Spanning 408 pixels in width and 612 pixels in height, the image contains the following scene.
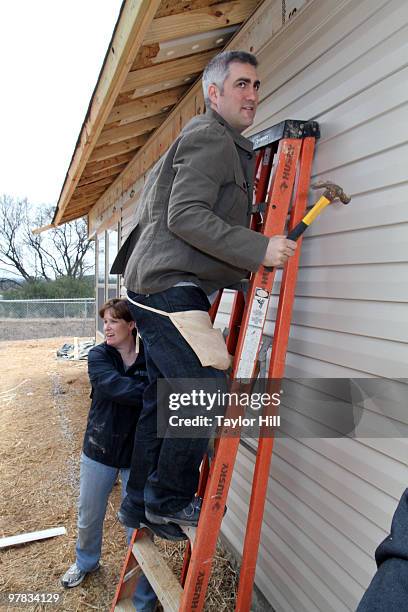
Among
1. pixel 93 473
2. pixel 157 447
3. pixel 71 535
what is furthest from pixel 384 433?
pixel 71 535

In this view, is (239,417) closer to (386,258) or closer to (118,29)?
(386,258)

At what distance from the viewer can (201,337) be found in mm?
1668

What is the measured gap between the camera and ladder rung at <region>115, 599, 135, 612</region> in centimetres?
215

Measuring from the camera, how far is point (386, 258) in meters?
1.58

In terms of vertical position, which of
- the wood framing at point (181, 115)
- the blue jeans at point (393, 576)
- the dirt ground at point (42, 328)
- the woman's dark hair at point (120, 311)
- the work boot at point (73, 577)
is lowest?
the dirt ground at point (42, 328)

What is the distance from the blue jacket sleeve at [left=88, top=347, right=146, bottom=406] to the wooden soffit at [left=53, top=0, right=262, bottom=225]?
1807 mm

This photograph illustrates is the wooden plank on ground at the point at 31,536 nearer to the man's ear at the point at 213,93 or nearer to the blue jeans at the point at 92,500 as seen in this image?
the blue jeans at the point at 92,500

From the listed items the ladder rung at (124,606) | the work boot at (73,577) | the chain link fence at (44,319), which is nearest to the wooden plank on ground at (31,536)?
the work boot at (73,577)

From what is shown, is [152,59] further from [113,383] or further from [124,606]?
[124,606]

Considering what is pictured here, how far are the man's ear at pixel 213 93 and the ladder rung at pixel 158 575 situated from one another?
6.60 feet

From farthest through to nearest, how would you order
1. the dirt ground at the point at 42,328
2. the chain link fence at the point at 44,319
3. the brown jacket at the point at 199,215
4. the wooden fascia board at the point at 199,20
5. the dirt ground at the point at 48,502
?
the chain link fence at the point at 44,319 → the dirt ground at the point at 42,328 → the dirt ground at the point at 48,502 → the wooden fascia board at the point at 199,20 → the brown jacket at the point at 199,215

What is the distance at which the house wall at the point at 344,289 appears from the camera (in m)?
1.55

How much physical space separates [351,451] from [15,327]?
19.9m

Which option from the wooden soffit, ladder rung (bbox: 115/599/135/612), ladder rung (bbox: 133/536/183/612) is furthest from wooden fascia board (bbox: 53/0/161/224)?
ladder rung (bbox: 115/599/135/612)
